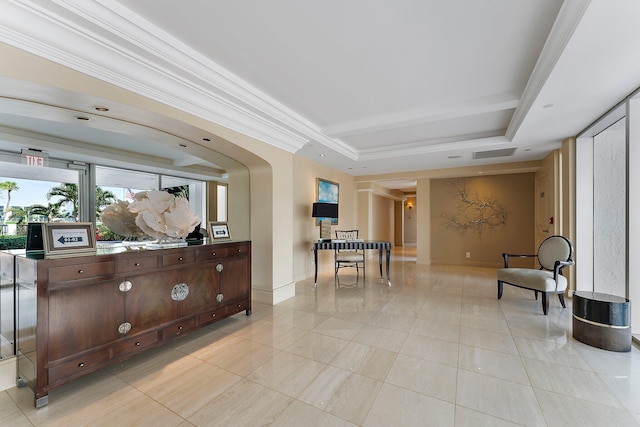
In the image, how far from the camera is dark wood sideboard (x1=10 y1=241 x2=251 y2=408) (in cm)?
169

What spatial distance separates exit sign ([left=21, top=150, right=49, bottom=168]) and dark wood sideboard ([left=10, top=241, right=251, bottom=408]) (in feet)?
10.8

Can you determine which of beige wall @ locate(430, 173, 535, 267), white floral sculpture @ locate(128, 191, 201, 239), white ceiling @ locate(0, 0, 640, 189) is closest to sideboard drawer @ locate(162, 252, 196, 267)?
white floral sculpture @ locate(128, 191, 201, 239)

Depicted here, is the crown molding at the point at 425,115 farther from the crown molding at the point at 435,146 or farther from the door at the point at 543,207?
the door at the point at 543,207

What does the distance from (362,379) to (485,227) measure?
5.93 meters

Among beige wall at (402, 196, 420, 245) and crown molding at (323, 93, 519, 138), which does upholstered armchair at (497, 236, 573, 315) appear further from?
beige wall at (402, 196, 420, 245)

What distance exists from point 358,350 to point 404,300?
172 cm

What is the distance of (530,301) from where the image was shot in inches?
151

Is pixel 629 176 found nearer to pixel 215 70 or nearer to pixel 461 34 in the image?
pixel 461 34

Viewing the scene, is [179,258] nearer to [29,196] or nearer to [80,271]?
[80,271]

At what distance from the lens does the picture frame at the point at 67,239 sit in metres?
1.82

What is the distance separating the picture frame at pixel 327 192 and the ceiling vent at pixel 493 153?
293cm

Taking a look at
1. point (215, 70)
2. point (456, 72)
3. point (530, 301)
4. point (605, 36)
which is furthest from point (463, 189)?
point (215, 70)

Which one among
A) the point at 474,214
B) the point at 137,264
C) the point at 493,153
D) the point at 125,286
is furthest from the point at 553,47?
the point at 474,214

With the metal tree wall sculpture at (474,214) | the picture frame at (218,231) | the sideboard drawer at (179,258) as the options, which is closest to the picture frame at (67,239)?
the sideboard drawer at (179,258)
